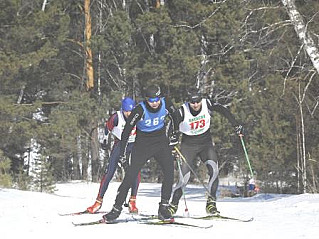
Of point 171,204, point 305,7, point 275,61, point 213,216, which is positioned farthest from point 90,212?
point 275,61

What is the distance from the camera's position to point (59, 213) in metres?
9.57

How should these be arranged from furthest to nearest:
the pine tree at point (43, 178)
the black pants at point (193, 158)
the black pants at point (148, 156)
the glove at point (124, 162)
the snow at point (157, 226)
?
1. the pine tree at point (43, 178)
2. the black pants at point (193, 158)
3. the glove at point (124, 162)
4. the black pants at point (148, 156)
5. the snow at point (157, 226)

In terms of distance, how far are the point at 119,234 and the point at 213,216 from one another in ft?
5.80

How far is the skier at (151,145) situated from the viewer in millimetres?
7668

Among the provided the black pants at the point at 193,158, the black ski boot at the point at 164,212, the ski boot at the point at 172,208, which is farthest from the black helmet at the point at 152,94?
the ski boot at the point at 172,208

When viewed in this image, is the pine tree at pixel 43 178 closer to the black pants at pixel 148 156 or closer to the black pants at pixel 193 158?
the black pants at pixel 193 158

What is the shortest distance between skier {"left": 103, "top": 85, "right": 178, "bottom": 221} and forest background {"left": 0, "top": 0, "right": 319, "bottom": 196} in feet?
27.0

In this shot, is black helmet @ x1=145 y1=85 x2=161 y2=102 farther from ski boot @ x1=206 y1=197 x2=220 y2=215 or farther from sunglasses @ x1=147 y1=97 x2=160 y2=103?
ski boot @ x1=206 y1=197 x2=220 y2=215

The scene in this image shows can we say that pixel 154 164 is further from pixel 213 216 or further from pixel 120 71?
pixel 213 216

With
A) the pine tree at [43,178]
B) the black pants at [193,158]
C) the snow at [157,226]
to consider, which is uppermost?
the pine tree at [43,178]

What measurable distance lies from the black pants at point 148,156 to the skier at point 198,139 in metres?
0.64

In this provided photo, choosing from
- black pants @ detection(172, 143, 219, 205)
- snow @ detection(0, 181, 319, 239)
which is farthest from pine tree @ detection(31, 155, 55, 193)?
black pants @ detection(172, 143, 219, 205)

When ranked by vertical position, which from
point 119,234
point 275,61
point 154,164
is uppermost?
point 275,61

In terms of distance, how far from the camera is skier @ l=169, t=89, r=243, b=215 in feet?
27.5
